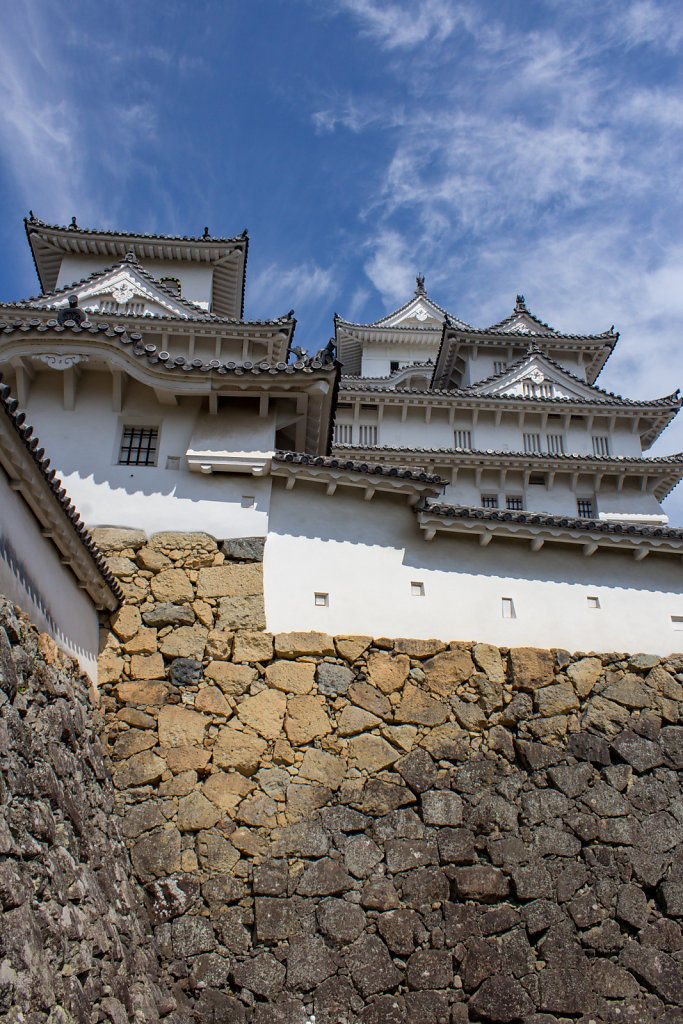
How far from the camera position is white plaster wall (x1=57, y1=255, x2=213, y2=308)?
23859 millimetres

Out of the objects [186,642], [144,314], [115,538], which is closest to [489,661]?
[186,642]

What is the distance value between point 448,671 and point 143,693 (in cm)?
388

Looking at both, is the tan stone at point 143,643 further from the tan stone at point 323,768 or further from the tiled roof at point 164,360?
the tiled roof at point 164,360

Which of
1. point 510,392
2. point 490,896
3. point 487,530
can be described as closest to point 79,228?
point 510,392

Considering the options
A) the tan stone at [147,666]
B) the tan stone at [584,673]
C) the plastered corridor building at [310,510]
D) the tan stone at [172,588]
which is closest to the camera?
the tan stone at [147,666]

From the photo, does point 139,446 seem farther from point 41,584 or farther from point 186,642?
point 41,584

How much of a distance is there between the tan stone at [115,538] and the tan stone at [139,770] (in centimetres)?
282

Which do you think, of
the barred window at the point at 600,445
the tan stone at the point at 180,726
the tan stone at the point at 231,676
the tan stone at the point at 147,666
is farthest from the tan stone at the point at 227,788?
the barred window at the point at 600,445

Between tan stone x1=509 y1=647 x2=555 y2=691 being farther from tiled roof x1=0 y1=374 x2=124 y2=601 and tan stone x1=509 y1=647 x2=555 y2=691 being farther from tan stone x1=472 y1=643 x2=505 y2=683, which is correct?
tiled roof x1=0 y1=374 x2=124 y2=601

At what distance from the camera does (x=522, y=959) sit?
8695 millimetres

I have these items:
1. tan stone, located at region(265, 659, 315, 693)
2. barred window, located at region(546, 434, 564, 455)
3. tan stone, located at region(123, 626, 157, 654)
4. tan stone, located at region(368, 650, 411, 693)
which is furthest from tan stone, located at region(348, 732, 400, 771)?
barred window, located at region(546, 434, 564, 455)

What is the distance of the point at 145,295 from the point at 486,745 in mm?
15605

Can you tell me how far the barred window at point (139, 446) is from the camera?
457 inches

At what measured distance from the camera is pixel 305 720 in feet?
32.2
